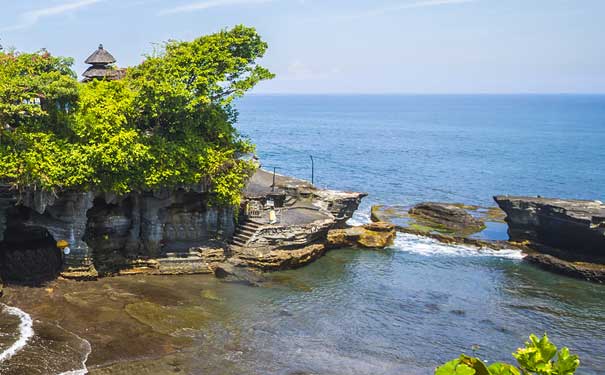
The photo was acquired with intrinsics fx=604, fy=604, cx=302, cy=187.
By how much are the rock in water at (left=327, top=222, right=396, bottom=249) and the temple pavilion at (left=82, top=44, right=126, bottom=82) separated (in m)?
21.0

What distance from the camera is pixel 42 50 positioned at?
124ft

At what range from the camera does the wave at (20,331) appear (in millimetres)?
27163

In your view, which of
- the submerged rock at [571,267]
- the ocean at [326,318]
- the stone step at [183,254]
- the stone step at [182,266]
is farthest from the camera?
the submerged rock at [571,267]

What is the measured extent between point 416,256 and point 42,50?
102ft

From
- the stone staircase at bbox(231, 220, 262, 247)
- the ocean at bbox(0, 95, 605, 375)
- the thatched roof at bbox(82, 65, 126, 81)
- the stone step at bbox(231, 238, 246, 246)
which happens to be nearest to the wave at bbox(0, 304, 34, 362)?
the ocean at bbox(0, 95, 605, 375)

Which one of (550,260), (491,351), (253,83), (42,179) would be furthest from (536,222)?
(42,179)

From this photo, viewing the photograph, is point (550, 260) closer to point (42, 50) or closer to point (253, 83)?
point (253, 83)

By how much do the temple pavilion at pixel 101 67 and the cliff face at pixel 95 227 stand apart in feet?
34.9

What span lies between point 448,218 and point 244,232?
24165 millimetres

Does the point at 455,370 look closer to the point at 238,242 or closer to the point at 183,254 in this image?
the point at 183,254

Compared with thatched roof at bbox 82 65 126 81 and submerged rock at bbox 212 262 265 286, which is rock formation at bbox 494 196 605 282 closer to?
submerged rock at bbox 212 262 265 286

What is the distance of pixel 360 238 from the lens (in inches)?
1965

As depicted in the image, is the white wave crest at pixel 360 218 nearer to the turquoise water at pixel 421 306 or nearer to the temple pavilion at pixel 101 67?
the turquoise water at pixel 421 306

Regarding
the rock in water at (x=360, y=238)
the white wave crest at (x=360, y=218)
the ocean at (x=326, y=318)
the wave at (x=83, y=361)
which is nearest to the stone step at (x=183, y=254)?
the ocean at (x=326, y=318)
